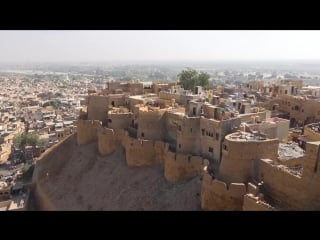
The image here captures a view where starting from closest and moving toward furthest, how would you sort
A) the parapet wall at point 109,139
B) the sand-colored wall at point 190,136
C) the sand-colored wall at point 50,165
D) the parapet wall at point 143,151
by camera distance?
1. the sand-colored wall at point 190,136
2. the parapet wall at point 143,151
3. the parapet wall at point 109,139
4. the sand-colored wall at point 50,165

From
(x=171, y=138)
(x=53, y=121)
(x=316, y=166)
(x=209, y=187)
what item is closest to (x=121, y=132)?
(x=171, y=138)

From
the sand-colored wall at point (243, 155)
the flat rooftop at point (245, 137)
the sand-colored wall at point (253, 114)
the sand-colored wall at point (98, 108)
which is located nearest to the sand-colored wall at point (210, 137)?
the flat rooftop at point (245, 137)

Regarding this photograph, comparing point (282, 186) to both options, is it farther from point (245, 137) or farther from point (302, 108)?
point (302, 108)

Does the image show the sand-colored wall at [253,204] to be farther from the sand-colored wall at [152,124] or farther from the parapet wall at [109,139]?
the parapet wall at [109,139]

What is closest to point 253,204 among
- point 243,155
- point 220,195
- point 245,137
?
point 220,195
